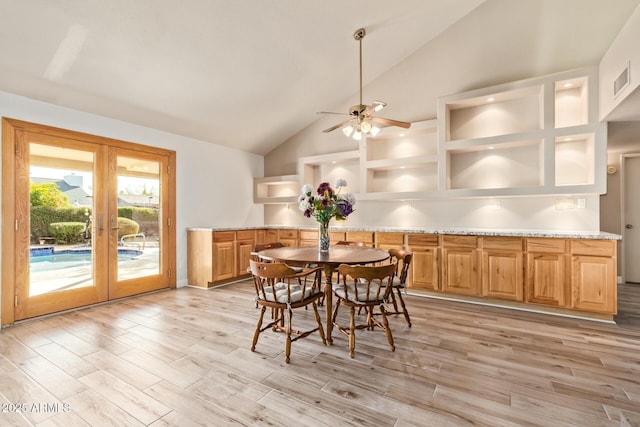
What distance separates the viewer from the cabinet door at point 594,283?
3184 millimetres

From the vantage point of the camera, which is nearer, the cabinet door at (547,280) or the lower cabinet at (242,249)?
the cabinet door at (547,280)

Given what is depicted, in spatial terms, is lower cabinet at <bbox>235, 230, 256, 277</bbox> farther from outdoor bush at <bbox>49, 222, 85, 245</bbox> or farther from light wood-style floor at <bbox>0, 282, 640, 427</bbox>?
outdoor bush at <bbox>49, 222, 85, 245</bbox>

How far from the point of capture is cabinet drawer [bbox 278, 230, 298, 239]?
5.44 m

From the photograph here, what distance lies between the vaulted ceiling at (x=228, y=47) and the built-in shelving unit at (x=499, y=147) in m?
0.40

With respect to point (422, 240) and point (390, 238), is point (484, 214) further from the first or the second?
point (390, 238)

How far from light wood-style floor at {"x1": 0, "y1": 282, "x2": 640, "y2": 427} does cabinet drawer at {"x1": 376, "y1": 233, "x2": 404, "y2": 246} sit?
130 cm

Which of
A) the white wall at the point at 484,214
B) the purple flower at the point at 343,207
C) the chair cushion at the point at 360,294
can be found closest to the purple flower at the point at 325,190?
the purple flower at the point at 343,207

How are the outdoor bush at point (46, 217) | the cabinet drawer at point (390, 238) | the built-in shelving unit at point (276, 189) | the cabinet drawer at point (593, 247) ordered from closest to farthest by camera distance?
the cabinet drawer at point (593, 247) → the outdoor bush at point (46, 217) → the cabinet drawer at point (390, 238) → the built-in shelving unit at point (276, 189)

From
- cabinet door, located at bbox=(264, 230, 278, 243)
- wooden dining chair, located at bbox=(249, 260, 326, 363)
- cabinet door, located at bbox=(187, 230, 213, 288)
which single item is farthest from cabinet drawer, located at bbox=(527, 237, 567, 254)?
cabinet door, located at bbox=(187, 230, 213, 288)

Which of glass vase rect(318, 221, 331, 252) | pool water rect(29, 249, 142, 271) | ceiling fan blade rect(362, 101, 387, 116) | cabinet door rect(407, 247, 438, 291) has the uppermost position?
ceiling fan blade rect(362, 101, 387, 116)

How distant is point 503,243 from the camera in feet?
12.2

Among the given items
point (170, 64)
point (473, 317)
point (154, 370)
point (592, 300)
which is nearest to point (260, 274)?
point (154, 370)

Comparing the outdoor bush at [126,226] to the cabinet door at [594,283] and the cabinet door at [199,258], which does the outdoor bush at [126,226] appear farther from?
the cabinet door at [594,283]

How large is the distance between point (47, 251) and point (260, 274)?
287 cm
